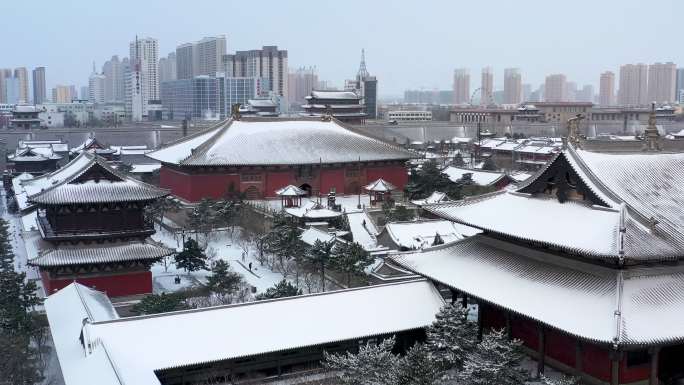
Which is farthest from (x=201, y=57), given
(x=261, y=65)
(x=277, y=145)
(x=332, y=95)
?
(x=277, y=145)

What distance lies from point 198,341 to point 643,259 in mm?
9574

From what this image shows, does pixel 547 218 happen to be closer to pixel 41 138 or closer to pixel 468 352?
pixel 468 352

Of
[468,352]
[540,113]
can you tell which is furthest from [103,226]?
[540,113]

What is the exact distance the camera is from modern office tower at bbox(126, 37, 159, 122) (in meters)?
130

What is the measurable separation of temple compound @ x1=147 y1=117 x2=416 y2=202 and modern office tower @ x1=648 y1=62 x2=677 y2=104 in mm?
128286

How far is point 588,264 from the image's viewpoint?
48.7 feet

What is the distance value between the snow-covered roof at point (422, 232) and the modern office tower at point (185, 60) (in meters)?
140

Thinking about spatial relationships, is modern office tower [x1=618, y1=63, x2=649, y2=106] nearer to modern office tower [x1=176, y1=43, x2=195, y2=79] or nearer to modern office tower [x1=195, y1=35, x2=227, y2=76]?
modern office tower [x1=195, y1=35, x2=227, y2=76]

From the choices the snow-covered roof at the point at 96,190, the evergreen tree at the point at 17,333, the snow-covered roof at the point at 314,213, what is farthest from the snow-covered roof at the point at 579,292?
the snow-covered roof at the point at 314,213

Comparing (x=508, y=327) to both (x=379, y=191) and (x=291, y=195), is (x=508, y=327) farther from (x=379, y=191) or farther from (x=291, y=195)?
(x=379, y=191)

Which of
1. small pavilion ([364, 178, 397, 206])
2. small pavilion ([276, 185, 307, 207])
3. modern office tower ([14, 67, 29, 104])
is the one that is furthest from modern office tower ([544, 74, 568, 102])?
small pavilion ([276, 185, 307, 207])

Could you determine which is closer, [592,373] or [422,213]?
[592,373]

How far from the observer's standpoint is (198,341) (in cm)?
1498

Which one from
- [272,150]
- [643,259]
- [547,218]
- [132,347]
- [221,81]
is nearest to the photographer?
[643,259]
